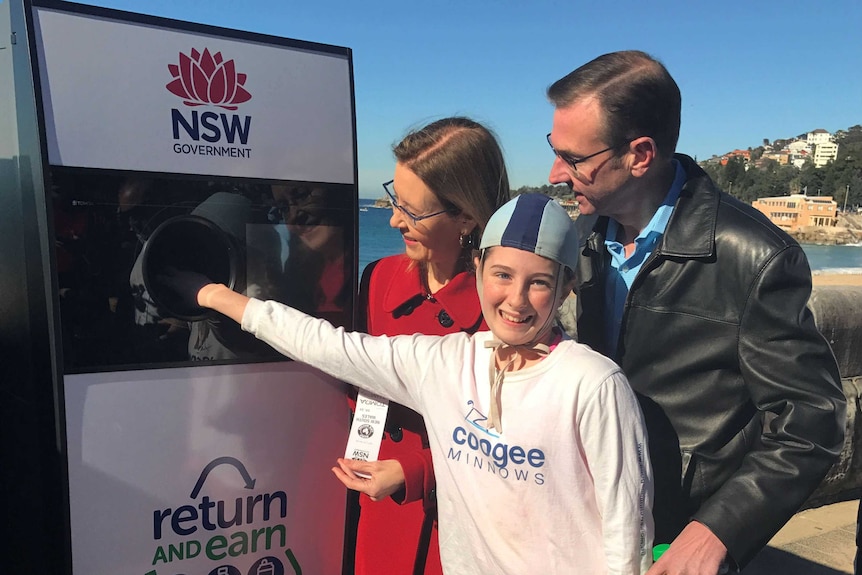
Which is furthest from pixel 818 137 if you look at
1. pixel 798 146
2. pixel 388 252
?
pixel 388 252

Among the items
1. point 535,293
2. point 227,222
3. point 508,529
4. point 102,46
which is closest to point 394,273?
point 227,222

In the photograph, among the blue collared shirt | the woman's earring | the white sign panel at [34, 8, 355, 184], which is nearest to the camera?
the white sign panel at [34, 8, 355, 184]

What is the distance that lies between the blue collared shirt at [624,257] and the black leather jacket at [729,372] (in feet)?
0.18

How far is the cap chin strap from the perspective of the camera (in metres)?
1.74

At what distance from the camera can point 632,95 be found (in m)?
1.97

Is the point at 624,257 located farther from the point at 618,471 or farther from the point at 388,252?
the point at 388,252

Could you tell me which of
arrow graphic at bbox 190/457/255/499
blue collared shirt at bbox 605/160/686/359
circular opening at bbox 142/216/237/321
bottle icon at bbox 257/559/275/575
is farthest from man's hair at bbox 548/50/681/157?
bottle icon at bbox 257/559/275/575

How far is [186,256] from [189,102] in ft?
1.68

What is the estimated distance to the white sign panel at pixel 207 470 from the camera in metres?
2.10

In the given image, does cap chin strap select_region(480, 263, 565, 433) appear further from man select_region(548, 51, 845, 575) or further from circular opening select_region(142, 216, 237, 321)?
circular opening select_region(142, 216, 237, 321)

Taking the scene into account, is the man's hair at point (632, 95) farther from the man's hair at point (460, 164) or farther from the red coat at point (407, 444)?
the red coat at point (407, 444)

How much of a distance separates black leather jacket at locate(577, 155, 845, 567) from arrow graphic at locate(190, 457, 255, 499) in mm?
1360

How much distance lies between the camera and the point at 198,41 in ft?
7.04

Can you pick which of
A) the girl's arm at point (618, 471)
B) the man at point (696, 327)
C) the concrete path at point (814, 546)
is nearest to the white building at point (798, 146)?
the concrete path at point (814, 546)
